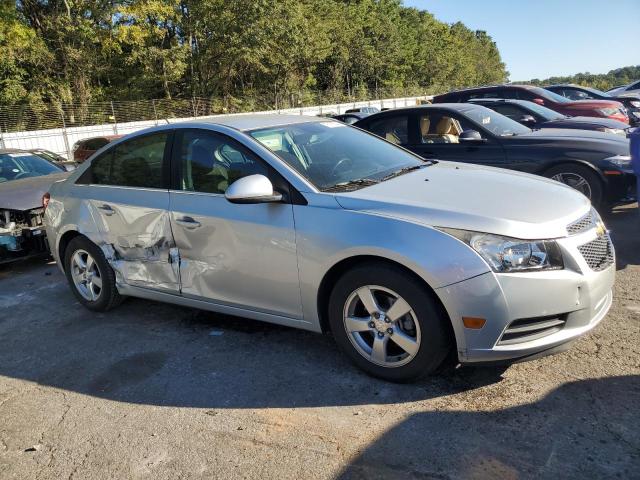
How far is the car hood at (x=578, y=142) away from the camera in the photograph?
6.53 meters

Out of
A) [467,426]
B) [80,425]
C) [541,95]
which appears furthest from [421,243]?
[541,95]

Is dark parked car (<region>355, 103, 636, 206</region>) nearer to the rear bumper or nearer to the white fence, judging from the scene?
the rear bumper

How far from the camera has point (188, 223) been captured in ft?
13.0

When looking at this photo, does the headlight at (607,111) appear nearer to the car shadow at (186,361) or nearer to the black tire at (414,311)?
the car shadow at (186,361)

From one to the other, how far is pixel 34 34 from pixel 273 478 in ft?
108

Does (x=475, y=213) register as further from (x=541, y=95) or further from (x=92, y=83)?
(x=92, y=83)

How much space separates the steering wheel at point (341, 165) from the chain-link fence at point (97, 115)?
25.0 m

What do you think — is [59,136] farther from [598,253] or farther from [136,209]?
[598,253]

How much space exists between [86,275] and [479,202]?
3474 mm

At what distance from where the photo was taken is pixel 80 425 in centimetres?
316

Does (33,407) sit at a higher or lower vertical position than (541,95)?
lower

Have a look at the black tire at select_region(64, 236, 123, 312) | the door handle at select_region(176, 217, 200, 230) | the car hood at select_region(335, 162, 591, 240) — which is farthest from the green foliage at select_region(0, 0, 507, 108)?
the car hood at select_region(335, 162, 591, 240)

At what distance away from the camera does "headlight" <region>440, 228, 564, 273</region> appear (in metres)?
2.87

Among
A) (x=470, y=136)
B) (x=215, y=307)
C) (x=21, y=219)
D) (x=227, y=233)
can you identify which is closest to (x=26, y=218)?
(x=21, y=219)
